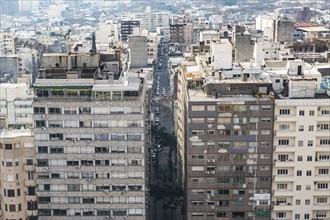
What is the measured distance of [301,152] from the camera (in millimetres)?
57031

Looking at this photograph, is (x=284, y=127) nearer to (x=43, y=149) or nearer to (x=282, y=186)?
(x=282, y=186)

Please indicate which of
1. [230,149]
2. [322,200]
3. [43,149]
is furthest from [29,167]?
[322,200]

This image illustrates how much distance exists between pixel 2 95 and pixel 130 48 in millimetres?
46637

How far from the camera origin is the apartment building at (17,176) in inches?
2197

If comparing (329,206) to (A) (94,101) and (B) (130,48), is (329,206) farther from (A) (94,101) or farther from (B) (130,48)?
(B) (130,48)

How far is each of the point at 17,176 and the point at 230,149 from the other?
19.6m

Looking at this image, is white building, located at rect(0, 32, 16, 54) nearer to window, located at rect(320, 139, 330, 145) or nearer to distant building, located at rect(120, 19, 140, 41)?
distant building, located at rect(120, 19, 140, 41)

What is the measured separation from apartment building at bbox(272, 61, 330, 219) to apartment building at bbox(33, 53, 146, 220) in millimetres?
12744

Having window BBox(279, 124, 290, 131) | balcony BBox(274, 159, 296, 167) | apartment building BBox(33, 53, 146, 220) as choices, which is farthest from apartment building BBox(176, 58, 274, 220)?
apartment building BBox(33, 53, 146, 220)

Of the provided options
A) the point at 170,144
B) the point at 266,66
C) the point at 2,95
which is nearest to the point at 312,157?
the point at 266,66

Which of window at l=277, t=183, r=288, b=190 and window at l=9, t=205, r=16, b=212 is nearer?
window at l=9, t=205, r=16, b=212

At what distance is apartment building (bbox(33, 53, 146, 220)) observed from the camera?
53.8 m

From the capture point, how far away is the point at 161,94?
132m

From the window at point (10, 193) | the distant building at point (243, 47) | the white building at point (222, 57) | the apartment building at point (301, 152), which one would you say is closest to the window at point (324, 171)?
the apartment building at point (301, 152)
